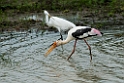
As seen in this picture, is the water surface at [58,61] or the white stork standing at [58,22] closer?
the water surface at [58,61]

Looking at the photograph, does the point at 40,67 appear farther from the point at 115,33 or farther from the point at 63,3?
the point at 63,3

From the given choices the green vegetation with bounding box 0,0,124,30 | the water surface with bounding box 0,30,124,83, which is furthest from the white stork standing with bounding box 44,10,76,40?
the green vegetation with bounding box 0,0,124,30

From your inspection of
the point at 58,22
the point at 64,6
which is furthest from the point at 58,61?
the point at 64,6

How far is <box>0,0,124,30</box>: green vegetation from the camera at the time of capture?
15.6 m

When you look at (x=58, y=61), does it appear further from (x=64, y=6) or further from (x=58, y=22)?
(x=64, y=6)

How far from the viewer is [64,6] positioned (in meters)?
16.2

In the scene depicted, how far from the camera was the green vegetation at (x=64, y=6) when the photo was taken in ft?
51.2

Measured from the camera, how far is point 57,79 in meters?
7.81

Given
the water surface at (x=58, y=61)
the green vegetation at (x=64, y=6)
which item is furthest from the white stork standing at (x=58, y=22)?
the green vegetation at (x=64, y=6)

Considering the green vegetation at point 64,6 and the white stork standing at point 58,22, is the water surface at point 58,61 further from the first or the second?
the green vegetation at point 64,6

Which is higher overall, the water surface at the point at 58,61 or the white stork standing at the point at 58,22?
the white stork standing at the point at 58,22

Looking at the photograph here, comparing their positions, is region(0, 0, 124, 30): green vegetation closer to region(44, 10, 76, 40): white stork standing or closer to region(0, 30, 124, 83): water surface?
region(0, 30, 124, 83): water surface

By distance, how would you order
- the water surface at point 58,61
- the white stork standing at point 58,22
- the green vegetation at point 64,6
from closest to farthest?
the water surface at point 58,61, the white stork standing at point 58,22, the green vegetation at point 64,6

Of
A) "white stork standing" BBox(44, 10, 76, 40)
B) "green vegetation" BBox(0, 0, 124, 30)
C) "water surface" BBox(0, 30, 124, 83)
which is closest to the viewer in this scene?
"water surface" BBox(0, 30, 124, 83)
